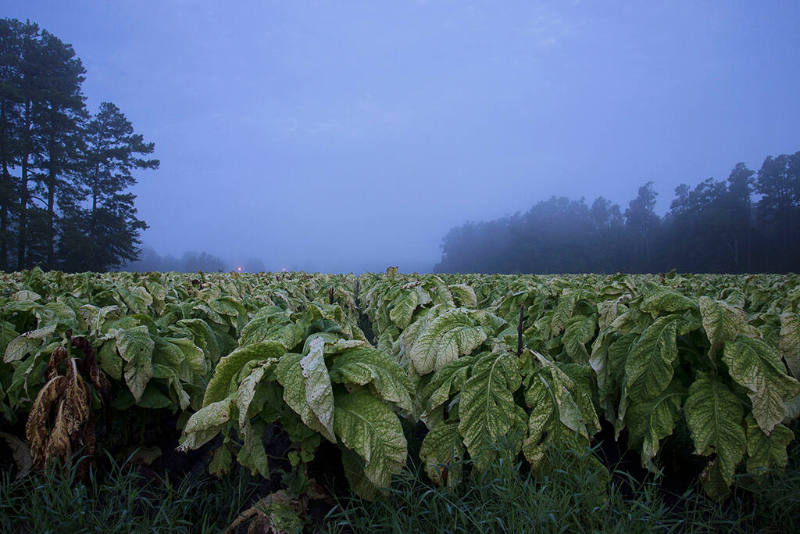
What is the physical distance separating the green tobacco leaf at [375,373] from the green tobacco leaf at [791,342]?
88.3 inches

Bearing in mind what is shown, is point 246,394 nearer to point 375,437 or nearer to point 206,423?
point 206,423

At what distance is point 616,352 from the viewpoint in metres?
2.30

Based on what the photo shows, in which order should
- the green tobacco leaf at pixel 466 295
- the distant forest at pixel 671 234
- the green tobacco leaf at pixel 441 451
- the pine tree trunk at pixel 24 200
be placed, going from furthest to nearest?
the distant forest at pixel 671 234
the pine tree trunk at pixel 24 200
the green tobacco leaf at pixel 466 295
the green tobacco leaf at pixel 441 451

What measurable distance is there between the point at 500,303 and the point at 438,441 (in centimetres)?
230

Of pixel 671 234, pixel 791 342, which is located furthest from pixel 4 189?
pixel 671 234

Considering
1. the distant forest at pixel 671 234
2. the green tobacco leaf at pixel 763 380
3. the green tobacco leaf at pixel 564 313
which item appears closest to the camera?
the green tobacco leaf at pixel 763 380

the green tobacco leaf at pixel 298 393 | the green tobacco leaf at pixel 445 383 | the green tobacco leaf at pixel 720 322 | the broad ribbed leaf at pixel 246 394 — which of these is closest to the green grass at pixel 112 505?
the broad ribbed leaf at pixel 246 394

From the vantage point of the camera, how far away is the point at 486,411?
1922 millimetres

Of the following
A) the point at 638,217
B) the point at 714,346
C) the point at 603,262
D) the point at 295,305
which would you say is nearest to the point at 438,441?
the point at 714,346

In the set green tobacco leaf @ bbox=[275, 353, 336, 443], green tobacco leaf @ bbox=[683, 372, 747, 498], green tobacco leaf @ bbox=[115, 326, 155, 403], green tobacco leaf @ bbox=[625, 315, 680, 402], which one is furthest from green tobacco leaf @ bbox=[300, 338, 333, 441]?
green tobacco leaf @ bbox=[683, 372, 747, 498]

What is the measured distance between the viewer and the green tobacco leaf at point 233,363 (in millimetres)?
1824

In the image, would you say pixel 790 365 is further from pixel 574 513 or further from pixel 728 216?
pixel 728 216

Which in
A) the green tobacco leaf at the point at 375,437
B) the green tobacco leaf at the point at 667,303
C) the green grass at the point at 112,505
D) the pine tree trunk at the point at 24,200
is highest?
the pine tree trunk at the point at 24,200

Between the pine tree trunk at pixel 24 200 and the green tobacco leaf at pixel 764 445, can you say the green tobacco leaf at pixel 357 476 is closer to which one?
the green tobacco leaf at pixel 764 445
